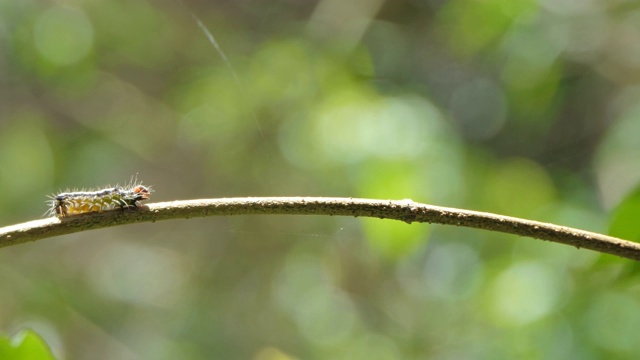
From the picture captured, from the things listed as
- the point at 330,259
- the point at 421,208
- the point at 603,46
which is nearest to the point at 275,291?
the point at 330,259

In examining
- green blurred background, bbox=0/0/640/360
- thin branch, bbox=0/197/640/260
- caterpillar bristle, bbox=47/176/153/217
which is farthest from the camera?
green blurred background, bbox=0/0/640/360

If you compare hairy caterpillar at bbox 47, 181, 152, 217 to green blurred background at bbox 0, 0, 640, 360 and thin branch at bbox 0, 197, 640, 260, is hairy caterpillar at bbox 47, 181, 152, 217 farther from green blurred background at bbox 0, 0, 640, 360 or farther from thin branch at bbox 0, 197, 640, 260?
green blurred background at bbox 0, 0, 640, 360

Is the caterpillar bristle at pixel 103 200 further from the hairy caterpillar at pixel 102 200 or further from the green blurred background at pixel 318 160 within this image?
the green blurred background at pixel 318 160

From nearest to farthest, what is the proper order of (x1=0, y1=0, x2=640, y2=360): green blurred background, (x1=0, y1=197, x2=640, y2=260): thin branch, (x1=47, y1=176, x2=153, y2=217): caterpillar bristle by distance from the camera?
1. (x1=0, y1=197, x2=640, y2=260): thin branch
2. (x1=47, y1=176, x2=153, y2=217): caterpillar bristle
3. (x1=0, y1=0, x2=640, y2=360): green blurred background

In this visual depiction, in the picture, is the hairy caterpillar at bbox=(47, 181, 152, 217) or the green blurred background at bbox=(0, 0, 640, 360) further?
the green blurred background at bbox=(0, 0, 640, 360)

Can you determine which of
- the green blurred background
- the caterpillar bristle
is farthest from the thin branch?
the green blurred background

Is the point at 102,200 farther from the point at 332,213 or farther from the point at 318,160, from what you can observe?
the point at 318,160
